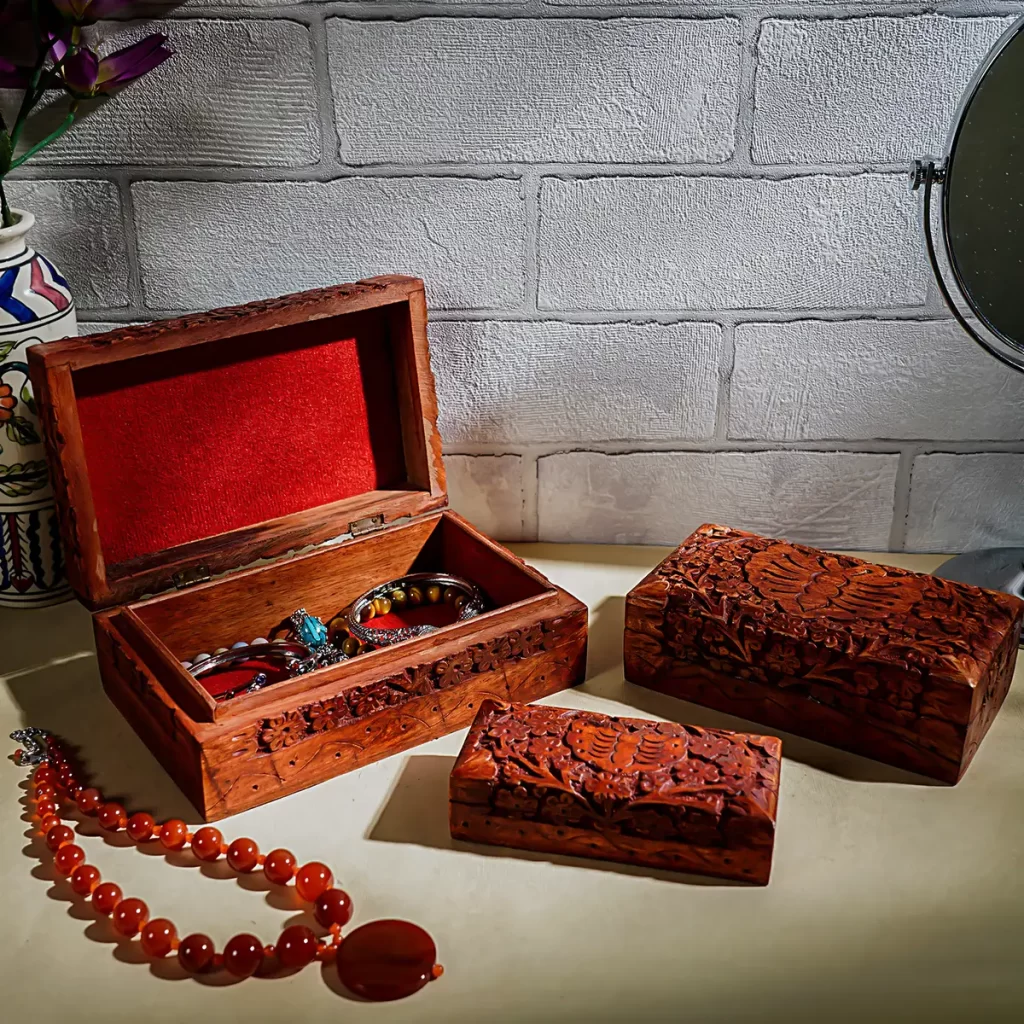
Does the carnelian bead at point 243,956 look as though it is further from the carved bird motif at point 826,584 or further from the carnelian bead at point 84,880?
the carved bird motif at point 826,584

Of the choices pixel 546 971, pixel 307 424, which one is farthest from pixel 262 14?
pixel 546 971

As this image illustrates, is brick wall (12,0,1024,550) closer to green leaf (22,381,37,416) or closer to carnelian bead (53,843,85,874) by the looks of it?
green leaf (22,381,37,416)

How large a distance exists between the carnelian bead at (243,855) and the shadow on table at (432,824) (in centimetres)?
8

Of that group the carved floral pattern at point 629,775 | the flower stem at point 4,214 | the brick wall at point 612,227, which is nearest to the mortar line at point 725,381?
the brick wall at point 612,227

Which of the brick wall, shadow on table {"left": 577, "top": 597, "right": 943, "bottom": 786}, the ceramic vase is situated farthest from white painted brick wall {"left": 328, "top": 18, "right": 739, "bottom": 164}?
shadow on table {"left": 577, "top": 597, "right": 943, "bottom": 786}

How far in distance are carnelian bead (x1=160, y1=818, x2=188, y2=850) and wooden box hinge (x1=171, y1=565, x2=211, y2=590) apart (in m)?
0.22

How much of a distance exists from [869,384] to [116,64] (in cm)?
70

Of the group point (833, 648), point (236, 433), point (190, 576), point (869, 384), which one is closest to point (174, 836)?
point (190, 576)

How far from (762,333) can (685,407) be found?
0.10 metres

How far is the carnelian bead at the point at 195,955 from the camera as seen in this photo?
27.7 inches

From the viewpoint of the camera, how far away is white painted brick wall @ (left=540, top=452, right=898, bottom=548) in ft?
3.78

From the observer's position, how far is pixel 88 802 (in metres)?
0.83

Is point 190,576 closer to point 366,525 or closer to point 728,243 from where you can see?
point 366,525

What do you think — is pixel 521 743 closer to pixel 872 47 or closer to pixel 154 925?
pixel 154 925
